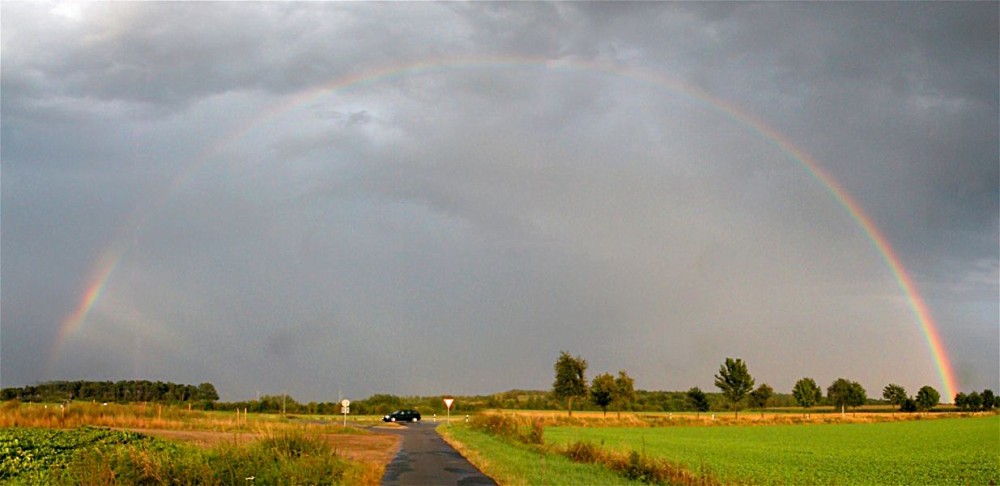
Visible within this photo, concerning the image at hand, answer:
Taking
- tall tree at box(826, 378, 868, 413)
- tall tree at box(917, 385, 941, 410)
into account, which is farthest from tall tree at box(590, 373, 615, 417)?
tall tree at box(917, 385, 941, 410)

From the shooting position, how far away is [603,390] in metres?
111

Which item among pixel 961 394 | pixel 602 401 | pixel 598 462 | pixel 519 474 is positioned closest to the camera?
pixel 519 474

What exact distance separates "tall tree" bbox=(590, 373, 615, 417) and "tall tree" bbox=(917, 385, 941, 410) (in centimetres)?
9860

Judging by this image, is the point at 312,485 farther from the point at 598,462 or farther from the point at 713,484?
the point at 598,462

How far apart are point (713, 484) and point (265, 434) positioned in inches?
507

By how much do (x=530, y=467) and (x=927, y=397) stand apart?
17739cm

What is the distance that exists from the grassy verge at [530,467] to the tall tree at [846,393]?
14435 centimetres

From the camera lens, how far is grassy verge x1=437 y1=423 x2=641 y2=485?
22109mm

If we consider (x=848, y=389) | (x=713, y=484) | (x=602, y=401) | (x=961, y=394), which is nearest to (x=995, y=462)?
(x=713, y=484)

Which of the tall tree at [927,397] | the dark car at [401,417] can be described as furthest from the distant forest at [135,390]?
the tall tree at [927,397]

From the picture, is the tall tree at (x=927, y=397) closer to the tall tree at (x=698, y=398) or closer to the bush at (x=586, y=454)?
the tall tree at (x=698, y=398)

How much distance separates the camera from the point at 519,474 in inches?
910

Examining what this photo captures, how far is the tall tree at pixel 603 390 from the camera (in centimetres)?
11131

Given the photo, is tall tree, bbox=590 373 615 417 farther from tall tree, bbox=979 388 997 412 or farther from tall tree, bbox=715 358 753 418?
tall tree, bbox=979 388 997 412
